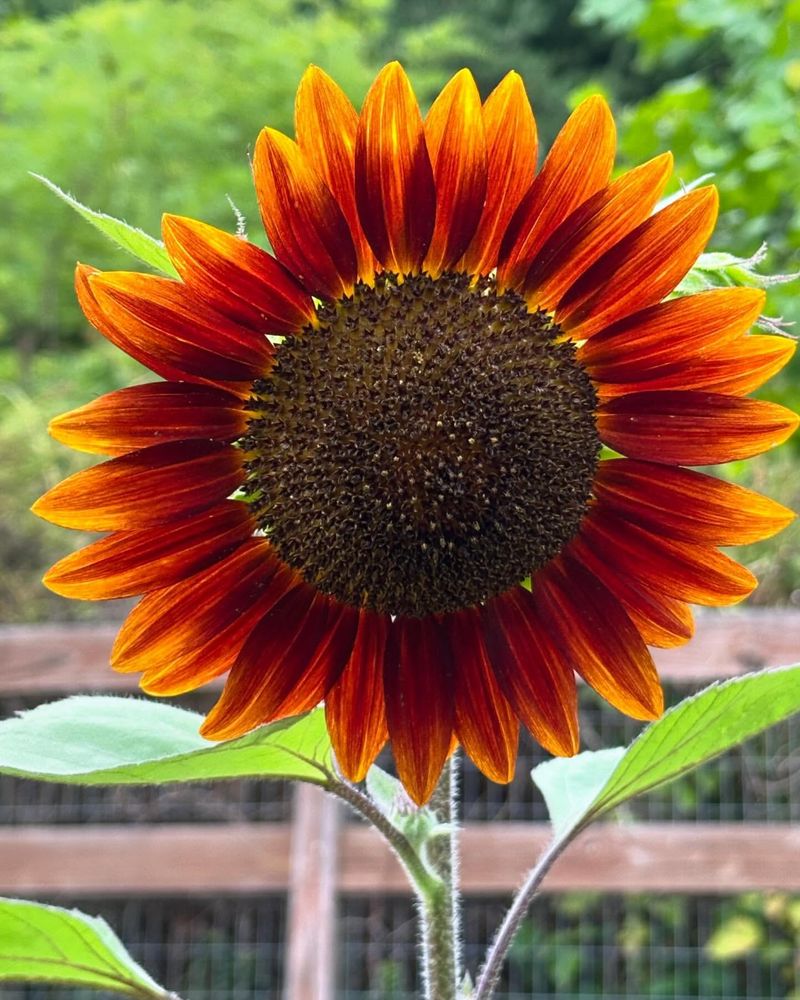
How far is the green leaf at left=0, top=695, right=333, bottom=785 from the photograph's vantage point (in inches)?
15.6

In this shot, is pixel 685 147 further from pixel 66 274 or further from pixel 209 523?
pixel 66 274

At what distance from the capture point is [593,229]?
0.46 metres

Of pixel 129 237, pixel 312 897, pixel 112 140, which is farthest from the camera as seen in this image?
pixel 112 140

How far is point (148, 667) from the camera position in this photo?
0.47 meters

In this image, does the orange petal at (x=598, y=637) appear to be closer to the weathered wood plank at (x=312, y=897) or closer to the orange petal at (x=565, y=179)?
the orange petal at (x=565, y=179)

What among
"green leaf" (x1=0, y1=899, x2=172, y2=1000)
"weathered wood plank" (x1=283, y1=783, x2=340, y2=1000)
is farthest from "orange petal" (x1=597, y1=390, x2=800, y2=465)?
"weathered wood plank" (x1=283, y1=783, x2=340, y2=1000)

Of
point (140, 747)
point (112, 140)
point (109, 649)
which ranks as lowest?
point (140, 747)

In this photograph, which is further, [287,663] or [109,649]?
[109,649]

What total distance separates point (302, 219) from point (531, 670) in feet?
0.70

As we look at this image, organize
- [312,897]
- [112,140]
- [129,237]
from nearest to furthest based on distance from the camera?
[129,237], [312,897], [112,140]

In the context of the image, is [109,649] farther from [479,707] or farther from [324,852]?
[479,707]

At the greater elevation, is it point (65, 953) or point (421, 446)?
point (421, 446)

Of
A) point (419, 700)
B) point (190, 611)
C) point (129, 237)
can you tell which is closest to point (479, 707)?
point (419, 700)

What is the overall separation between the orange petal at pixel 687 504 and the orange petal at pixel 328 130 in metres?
0.17
